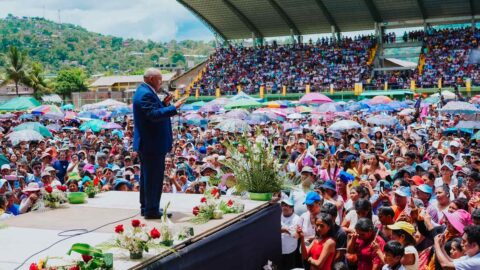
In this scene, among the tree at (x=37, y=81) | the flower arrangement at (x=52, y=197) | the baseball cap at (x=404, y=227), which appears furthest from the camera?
the tree at (x=37, y=81)

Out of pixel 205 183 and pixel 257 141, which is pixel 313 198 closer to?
pixel 257 141

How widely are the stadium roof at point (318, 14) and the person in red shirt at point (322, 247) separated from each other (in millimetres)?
36014

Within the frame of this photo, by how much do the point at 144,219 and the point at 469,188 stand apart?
4.90 metres

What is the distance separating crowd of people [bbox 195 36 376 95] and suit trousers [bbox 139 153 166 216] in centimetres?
3368

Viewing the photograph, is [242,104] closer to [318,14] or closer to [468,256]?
[468,256]

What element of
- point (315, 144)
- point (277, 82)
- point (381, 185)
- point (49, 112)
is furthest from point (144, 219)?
point (277, 82)

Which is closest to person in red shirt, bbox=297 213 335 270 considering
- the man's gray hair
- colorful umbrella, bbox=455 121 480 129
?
the man's gray hair

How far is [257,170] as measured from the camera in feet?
19.0

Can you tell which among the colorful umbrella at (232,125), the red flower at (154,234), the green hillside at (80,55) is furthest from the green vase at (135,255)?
the green hillside at (80,55)

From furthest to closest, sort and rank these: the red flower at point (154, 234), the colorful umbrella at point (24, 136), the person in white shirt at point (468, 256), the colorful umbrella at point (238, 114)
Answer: the colorful umbrella at point (238, 114), the colorful umbrella at point (24, 136), the person in white shirt at point (468, 256), the red flower at point (154, 234)

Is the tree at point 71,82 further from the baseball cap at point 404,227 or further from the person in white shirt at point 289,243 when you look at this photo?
the baseball cap at point 404,227

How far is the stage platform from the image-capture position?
3.84m

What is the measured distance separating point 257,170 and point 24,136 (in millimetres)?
10544

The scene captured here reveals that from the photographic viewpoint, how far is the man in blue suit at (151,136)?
481cm
